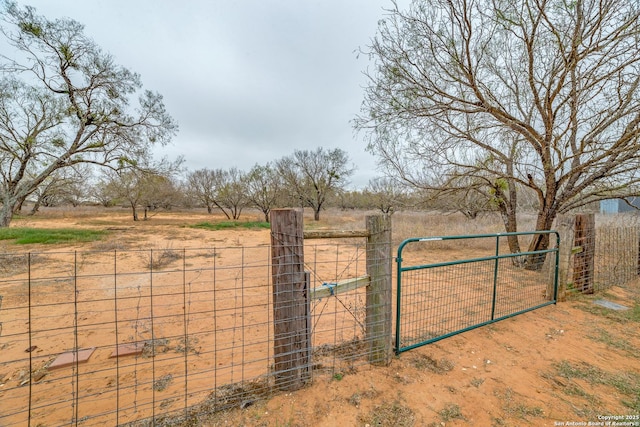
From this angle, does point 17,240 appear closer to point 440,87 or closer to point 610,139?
point 440,87

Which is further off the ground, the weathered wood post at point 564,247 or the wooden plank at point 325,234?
the wooden plank at point 325,234

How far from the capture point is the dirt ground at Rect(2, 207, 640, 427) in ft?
6.54

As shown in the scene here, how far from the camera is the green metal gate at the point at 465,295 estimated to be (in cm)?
316

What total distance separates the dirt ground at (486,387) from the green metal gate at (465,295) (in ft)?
0.97

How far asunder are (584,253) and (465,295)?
7.80 ft

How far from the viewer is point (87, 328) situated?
12.2 ft

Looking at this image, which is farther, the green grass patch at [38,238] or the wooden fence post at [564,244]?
the green grass patch at [38,238]

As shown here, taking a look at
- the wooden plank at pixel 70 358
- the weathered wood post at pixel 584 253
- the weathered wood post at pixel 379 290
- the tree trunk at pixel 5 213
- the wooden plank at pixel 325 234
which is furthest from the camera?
the tree trunk at pixel 5 213

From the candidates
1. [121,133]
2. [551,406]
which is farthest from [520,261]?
[121,133]

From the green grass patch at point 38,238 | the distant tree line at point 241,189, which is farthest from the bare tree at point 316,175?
the green grass patch at point 38,238

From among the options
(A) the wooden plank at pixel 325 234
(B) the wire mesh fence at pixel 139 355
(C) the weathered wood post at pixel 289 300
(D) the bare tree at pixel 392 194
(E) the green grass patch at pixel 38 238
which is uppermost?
(D) the bare tree at pixel 392 194

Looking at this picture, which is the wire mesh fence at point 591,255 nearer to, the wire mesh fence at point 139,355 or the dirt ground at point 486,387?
the dirt ground at point 486,387

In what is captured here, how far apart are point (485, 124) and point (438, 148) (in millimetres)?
1221

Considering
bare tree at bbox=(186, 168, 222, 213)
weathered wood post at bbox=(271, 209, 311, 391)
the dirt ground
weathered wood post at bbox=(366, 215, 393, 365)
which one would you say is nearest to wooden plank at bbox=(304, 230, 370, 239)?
weathered wood post at bbox=(271, 209, 311, 391)
